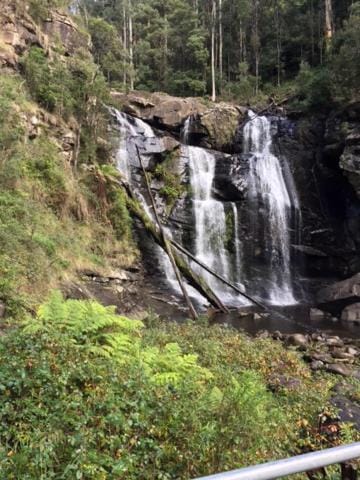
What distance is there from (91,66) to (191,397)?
17.9 metres

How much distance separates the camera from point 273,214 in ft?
73.4

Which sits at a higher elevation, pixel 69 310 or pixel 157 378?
pixel 69 310

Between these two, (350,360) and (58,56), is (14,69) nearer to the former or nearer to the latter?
(58,56)

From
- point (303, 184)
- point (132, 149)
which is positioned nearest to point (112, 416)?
point (132, 149)

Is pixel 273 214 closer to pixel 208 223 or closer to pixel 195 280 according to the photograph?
pixel 208 223

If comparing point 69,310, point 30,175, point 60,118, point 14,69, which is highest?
point 14,69

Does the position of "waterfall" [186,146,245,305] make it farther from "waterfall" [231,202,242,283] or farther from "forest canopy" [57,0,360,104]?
"forest canopy" [57,0,360,104]

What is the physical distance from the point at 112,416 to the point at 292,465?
6.24ft

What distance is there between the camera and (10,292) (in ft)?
24.9

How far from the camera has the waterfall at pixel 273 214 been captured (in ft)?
68.6

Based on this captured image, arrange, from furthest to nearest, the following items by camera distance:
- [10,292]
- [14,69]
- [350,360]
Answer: [14,69] → [350,360] → [10,292]

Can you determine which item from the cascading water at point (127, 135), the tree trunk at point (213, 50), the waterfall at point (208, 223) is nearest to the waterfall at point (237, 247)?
the waterfall at point (208, 223)

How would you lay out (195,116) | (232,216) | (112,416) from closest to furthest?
1. (112,416)
2. (232,216)
3. (195,116)

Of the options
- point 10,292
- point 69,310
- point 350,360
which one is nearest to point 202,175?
point 350,360
